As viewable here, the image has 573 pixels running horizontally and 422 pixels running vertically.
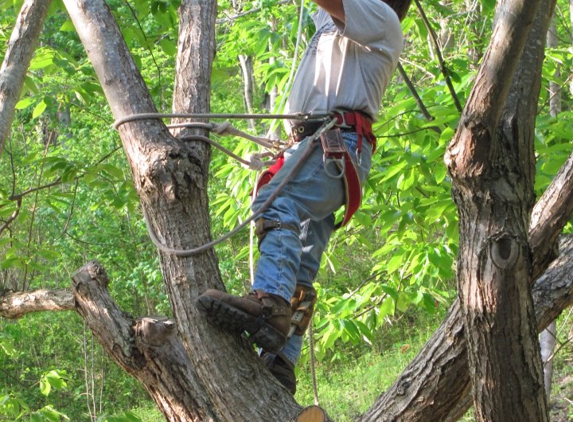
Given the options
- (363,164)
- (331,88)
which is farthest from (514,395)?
(331,88)

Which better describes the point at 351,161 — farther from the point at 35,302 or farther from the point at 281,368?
the point at 35,302

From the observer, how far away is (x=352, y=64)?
113 inches

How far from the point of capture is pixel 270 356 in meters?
2.63

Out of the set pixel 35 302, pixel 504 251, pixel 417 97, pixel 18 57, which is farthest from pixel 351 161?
pixel 35 302

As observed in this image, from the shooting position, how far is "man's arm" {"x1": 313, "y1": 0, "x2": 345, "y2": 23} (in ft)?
8.64

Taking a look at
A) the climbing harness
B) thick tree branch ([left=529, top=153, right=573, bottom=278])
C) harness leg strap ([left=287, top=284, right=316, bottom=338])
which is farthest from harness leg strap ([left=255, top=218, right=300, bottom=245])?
thick tree branch ([left=529, top=153, right=573, bottom=278])

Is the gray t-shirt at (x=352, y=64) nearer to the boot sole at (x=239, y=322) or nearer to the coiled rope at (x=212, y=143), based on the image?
the coiled rope at (x=212, y=143)

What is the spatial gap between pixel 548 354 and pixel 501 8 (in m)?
4.15

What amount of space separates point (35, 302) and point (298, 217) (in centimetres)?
154

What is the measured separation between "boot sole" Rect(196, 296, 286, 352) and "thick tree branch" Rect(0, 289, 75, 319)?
98cm

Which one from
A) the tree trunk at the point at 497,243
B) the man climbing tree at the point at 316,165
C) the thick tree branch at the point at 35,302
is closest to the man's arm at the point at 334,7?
the man climbing tree at the point at 316,165

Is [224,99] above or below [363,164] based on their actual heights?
above

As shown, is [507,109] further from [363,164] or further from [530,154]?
[363,164]

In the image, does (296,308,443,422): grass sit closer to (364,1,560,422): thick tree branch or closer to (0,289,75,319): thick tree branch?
(0,289,75,319): thick tree branch
